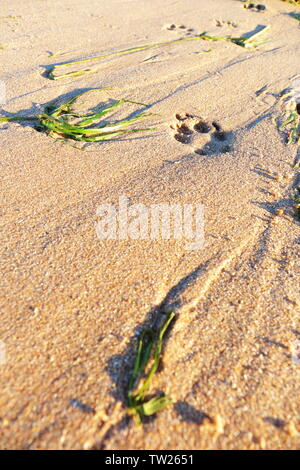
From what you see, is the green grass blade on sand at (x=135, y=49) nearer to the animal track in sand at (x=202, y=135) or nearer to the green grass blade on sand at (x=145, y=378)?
the animal track in sand at (x=202, y=135)

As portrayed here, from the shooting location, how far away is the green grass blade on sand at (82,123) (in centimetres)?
187

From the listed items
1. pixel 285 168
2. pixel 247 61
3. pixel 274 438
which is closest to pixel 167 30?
pixel 247 61

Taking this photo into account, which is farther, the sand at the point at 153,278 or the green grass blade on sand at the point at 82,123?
the green grass blade on sand at the point at 82,123

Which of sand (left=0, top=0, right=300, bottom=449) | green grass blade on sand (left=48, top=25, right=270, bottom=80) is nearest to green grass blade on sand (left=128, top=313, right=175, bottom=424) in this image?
sand (left=0, top=0, right=300, bottom=449)

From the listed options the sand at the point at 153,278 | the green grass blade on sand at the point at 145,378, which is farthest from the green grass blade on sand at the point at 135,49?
the green grass blade on sand at the point at 145,378

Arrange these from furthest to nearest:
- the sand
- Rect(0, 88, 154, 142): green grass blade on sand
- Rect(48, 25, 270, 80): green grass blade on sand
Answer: Rect(48, 25, 270, 80): green grass blade on sand, Rect(0, 88, 154, 142): green grass blade on sand, the sand

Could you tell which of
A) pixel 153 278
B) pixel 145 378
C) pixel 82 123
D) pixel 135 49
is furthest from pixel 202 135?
pixel 145 378

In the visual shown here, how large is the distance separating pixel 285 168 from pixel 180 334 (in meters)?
1.26

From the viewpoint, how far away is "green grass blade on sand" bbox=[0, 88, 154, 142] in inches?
73.8

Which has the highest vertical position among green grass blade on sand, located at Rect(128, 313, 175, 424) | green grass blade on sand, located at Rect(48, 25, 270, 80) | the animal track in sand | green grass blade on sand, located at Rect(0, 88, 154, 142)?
green grass blade on sand, located at Rect(48, 25, 270, 80)

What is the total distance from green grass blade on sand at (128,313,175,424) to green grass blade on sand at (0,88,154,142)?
1250mm

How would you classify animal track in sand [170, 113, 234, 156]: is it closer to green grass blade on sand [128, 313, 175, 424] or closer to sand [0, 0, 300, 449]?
sand [0, 0, 300, 449]

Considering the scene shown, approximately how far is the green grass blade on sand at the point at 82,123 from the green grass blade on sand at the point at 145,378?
1250 mm

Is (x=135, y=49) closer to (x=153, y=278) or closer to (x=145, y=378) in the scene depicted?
(x=153, y=278)
